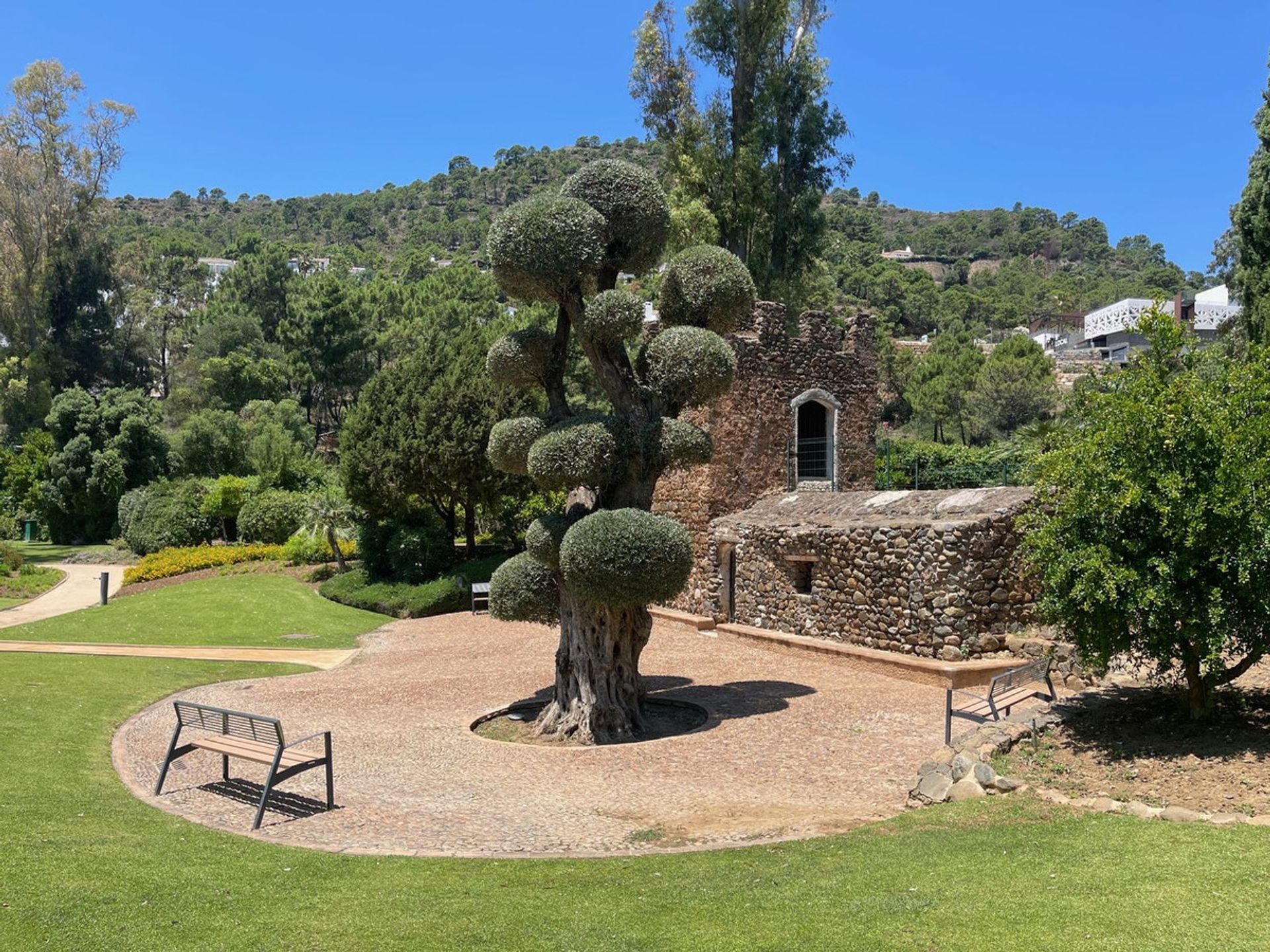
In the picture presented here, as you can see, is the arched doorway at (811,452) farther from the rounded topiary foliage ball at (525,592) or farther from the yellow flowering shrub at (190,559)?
the yellow flowering shrub at (190,559)

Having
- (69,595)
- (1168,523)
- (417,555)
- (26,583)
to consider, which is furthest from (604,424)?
(26,583)

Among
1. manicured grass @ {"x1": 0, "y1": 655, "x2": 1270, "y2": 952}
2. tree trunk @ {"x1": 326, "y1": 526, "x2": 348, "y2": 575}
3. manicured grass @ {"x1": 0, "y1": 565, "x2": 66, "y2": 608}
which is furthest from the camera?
tree trunk @ {"x1": 326, "y1": 526, "x2": 348, "y2": 575}

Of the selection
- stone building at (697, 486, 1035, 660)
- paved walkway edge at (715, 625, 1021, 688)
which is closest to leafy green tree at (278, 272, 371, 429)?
stone building at (697, 486, 1035, 660)

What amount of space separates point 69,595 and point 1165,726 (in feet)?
84.6

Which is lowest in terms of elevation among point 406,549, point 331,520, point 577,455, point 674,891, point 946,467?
point 674,891

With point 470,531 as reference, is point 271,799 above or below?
below

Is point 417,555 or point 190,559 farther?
point 190,559

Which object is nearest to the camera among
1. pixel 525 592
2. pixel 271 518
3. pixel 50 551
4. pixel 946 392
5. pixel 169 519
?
pixel 525 592

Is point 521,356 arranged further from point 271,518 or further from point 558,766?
point 271,518

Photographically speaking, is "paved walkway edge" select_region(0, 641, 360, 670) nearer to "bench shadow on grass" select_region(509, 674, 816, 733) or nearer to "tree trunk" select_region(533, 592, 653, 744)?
"bench shadow on grass" select_region(509, 674, 816, 733)

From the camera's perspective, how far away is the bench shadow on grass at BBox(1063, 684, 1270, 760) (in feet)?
25.8

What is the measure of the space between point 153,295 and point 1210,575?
66707 mm

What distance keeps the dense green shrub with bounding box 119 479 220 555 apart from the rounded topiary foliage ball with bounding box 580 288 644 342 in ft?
87.5

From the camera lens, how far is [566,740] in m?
11.4
